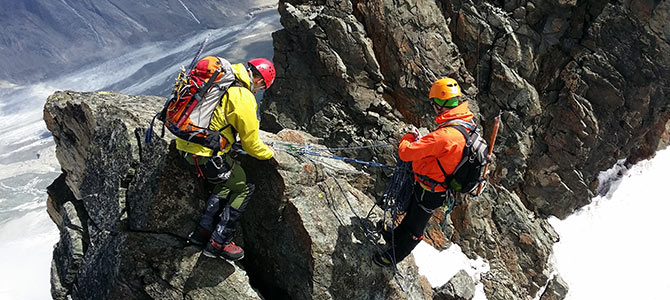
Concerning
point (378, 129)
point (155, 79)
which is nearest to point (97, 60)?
point (155, 79)

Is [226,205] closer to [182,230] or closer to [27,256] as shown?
[182,230]

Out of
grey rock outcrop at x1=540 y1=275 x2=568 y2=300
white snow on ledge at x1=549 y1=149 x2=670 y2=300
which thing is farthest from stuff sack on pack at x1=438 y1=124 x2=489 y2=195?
white snow on ledge at x1=549 y1=149 x2=670 y2=300

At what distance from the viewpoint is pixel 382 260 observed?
6.56 metres

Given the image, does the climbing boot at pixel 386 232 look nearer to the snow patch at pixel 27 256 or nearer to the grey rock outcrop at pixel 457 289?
the grey rock outcrop at pixel 457 289

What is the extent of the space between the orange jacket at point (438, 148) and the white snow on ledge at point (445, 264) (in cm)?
676

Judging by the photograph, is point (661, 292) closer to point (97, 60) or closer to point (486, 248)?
point (486, 248)

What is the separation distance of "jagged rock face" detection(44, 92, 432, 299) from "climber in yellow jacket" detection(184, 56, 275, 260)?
0.37 meters

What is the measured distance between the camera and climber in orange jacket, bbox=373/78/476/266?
5.53 metres

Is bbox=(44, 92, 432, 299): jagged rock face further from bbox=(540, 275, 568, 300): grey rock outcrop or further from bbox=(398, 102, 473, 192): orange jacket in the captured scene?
bbox=(540, 275, 568, 300): grey rock outcrop

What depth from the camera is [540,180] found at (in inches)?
661

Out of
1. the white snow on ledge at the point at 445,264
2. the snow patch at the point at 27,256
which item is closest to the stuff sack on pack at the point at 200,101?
the white snow on ledge at the point at 445,264

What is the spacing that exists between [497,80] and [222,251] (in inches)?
518

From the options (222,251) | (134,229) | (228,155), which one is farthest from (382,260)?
(134,229)

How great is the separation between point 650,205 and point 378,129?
13301 mm
